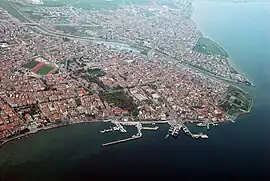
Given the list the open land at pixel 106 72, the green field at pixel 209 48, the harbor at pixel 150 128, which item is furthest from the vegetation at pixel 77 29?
the harbor at pixel 150 128

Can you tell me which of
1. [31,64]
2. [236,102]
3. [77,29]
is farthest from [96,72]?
[77,29]

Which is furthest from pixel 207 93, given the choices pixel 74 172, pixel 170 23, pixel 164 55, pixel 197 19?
pixel 197 19

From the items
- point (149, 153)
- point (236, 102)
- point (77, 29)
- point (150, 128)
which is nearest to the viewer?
point (149, 153)

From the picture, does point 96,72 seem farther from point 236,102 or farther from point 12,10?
point 12,10

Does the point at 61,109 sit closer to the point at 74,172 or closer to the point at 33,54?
the point at 74,172

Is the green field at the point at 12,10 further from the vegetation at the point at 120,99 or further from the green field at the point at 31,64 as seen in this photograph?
the vegetation at the point at 120,99

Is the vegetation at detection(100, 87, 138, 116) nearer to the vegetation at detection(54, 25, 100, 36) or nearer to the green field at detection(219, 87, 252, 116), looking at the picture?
the green field at detection(219, 87, 252, 116)
